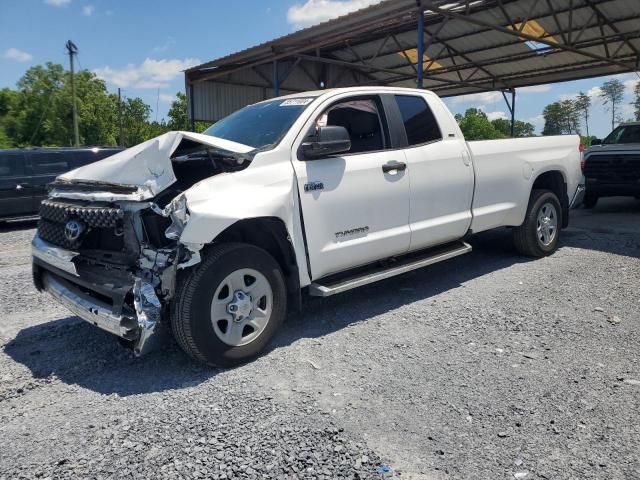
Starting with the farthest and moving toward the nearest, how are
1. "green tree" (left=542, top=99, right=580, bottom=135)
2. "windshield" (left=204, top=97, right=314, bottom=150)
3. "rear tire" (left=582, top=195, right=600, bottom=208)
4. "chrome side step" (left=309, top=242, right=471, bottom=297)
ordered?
1. "green tree" (left=542, top=99, right=580, bottom=135)
2. "rear tire" (left=582, top=195, right=600, bottom=208)
3. "windshield" (left=204, top=97, right=314, bottom=150)
4. "chrome side step" (left=309, top=242, right=471, bottom=297)

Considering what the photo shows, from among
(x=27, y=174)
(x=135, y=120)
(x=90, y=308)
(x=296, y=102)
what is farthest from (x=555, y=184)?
(x=135, y=120)

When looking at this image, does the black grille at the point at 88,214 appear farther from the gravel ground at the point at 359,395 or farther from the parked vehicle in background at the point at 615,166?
the parked vehicle in background at the point at 615,166

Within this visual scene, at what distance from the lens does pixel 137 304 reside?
3.14 m

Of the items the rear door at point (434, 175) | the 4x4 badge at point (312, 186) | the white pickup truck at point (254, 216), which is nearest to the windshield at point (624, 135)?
the white pickup truck at point (254, 216)

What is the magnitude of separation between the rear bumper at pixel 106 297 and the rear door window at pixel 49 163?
837 cm

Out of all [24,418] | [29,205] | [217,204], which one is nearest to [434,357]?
[217,204]

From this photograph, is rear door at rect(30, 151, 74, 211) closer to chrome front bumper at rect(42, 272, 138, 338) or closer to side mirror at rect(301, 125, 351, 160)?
chrome front bumper at rect(42, 272, 138, 338)

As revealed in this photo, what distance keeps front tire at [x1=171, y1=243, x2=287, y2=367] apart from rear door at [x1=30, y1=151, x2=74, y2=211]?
29.8ft

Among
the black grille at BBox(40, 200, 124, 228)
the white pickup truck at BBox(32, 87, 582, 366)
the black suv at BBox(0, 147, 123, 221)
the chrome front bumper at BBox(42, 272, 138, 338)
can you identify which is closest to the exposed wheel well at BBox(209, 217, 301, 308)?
the white pickup truck at BBox(32, 87, 582, 366)

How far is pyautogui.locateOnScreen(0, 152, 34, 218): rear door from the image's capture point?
10.6 metres

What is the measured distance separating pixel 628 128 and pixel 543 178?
257 inches

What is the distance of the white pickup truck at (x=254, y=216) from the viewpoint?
328 centimetres

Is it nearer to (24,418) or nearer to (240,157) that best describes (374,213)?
(240,157)

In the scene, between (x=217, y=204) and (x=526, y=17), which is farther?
(x=526, y=17)
